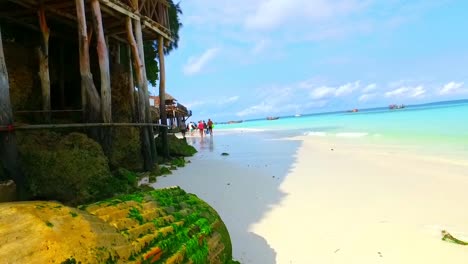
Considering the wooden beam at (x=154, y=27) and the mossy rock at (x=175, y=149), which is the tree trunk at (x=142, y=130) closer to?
the wooden beam at (x=154, y=27)

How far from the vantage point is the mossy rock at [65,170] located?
598 centimetres

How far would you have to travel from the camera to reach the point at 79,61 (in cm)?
1098

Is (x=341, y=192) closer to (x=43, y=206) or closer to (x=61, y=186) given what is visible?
(x=61, y=186)

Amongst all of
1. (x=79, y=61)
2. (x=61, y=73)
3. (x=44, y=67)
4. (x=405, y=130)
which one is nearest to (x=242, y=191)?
(x=44, y=67)

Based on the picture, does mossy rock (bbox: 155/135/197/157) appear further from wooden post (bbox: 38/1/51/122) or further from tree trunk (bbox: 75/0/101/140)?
tree trunk (bbox: 75/0/101/140)

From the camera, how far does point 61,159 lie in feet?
21.1

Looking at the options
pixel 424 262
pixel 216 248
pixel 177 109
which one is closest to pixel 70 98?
pixel 216 248

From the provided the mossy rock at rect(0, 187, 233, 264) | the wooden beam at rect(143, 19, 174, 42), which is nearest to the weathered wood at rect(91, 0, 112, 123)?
the wooden beam at rect(143, 19, 174, 42)

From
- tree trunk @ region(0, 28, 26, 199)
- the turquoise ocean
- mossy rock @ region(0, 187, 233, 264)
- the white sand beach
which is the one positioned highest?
tree trunk @ region(0, 28, 26, 199)

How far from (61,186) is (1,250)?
448cm

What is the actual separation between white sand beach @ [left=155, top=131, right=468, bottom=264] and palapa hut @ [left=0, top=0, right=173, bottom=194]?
2407 mm

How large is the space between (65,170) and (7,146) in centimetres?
108

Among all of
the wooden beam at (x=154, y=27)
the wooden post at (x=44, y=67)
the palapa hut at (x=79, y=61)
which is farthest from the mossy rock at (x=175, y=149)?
the wooden post at (x=44, y=67)

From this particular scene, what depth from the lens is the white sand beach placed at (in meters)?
4.36
